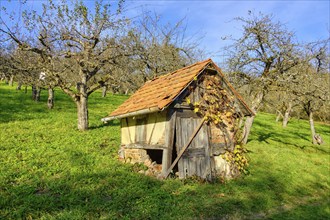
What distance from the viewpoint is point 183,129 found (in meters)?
9.89

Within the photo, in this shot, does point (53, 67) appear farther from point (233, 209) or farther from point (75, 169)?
point (233, 209)

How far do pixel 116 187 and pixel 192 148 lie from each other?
9.98 feet

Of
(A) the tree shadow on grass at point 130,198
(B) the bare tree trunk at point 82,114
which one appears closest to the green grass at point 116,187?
(A) the tree shadow on grass at point 130,198

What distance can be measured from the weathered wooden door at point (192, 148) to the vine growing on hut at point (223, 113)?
1.66ft

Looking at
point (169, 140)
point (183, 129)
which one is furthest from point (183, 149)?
point (183, 129)

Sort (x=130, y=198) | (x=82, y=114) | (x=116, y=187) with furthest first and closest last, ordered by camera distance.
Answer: (x=82, y=114) < (x=116, y=187) < (x=130, y=198)

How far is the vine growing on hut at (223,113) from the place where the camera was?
34.2 ft

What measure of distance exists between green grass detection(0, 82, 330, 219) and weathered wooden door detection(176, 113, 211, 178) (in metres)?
0.51

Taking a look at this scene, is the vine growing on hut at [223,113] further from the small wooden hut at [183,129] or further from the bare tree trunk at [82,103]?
the bare tree trunk at [82,103]

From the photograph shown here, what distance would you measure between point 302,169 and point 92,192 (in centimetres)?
1029

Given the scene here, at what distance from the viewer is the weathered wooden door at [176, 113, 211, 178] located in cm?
972

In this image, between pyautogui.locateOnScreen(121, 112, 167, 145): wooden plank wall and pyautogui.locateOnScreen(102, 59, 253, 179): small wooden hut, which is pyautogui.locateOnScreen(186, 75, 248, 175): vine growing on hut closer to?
pyautogui.locateOnScreen(102, 59, 253, 179): small wooden hut

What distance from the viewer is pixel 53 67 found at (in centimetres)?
1577

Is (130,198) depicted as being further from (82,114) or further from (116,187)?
(82,114)
